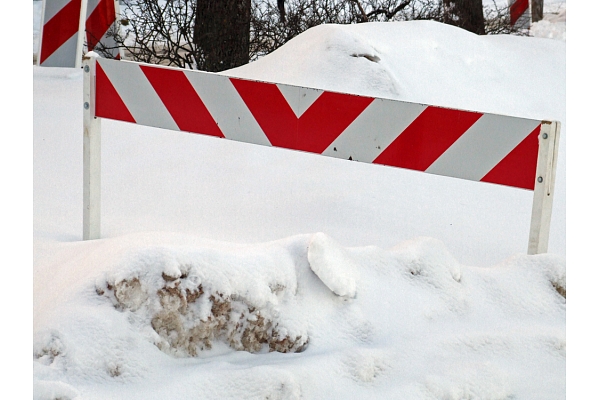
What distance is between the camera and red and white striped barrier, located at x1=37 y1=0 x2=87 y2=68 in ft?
20.7

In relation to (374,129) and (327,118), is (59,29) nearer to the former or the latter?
(327,118)

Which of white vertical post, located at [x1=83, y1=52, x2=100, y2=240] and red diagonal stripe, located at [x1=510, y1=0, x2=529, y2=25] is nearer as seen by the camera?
white vertical post, located at [x1=83, y1=52, x2=100, y2=240]

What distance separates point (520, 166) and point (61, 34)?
16.6ft

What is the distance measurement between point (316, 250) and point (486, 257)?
1281 millimetres

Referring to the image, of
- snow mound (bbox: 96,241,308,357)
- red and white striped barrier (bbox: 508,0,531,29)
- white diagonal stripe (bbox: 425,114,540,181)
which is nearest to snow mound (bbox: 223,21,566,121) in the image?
white diagonal stripe (bbox: 425,114,540,181)

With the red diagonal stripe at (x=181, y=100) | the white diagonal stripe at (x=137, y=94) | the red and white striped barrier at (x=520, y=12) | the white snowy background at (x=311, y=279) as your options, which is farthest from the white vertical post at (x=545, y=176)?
the red and white striped barrier at (x=520, y=12)

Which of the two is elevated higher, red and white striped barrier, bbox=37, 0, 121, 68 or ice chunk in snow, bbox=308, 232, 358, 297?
red and white striped barrier, bbox=37, 0, 121, 68

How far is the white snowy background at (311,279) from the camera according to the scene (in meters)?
1.98

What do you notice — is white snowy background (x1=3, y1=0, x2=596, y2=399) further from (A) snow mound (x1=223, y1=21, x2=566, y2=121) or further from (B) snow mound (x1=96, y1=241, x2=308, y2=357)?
(A) snow mound (x1=223, y1=21, x2=566, y2=121)

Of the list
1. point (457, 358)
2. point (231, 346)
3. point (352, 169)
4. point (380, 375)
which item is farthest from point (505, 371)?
point (352, 169)

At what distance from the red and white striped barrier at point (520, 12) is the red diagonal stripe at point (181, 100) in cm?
860

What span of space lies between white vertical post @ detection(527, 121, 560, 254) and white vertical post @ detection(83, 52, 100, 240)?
180 cm

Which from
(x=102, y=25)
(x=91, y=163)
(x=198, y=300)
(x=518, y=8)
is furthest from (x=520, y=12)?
(x=198, y=300)

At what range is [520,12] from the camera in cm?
1085
